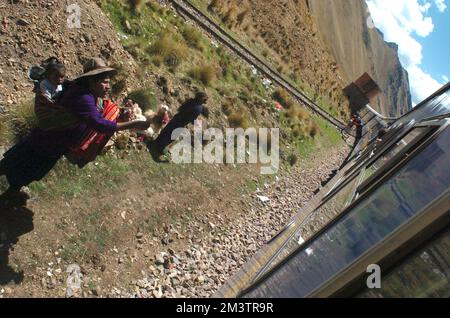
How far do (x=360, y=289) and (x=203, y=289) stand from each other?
472 centimetres

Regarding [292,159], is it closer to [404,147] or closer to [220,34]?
[220,34]

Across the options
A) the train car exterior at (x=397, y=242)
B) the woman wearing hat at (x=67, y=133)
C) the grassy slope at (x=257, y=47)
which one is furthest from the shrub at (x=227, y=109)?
the train car exterior at (x=397, y=242)

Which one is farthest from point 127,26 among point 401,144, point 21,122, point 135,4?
point 401,144

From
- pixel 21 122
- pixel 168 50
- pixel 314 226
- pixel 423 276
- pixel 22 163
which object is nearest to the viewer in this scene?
pixel 423 276

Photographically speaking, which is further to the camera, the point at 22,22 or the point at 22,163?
the point at 22,22

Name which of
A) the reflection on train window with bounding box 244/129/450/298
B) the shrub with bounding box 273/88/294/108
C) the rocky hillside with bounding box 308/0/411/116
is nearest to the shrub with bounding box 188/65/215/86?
the shrub with bounding box 273/88/294/108

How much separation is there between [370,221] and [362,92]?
142 feet

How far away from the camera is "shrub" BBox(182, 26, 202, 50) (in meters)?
15.0

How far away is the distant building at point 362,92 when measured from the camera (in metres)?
43.2

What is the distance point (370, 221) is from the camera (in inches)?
104

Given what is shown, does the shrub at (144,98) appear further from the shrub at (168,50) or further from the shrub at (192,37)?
the shrub at (192,37)

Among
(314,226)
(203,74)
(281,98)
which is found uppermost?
(314,226)

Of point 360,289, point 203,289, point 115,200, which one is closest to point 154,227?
point 115,200
